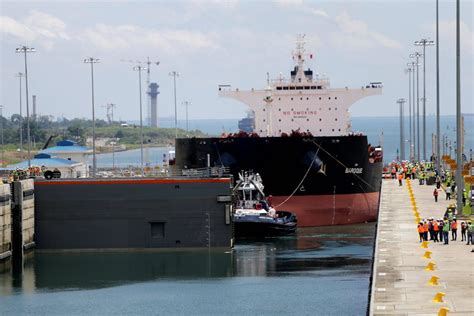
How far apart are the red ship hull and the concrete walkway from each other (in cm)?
937

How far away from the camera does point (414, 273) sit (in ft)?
121

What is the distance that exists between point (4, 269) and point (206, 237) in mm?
8234

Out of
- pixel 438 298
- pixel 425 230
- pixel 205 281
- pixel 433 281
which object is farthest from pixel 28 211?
pixel 438 298

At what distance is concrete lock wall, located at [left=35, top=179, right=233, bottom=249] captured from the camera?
54.2 m

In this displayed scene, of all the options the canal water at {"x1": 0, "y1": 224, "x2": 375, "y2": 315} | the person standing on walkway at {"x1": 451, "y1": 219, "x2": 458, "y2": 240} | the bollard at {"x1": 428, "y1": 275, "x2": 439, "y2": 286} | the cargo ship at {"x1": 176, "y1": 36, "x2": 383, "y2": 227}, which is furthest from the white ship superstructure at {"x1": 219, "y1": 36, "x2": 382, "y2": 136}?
the bollard at {"x1": 428, "y1": 275, "x2": 439, "y2": 286}

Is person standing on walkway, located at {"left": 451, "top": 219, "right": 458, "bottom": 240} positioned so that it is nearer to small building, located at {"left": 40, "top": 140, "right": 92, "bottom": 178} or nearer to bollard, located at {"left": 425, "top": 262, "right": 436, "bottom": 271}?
bollard, located at {"left": 425, "top": 262, "right": 436, "bottom": 271}

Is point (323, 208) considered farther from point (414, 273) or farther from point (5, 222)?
point (414, 273)

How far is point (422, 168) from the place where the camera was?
9400 centimetres

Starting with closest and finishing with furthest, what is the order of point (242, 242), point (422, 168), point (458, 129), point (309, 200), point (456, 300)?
point (456, 300) → point (458, 129) → point (242, 242) → point (309, 200) → point (422, 168)

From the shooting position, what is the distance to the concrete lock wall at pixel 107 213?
178 feet

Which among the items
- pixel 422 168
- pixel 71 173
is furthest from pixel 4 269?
pixel 422 168

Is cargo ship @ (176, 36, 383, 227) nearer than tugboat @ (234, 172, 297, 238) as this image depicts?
No

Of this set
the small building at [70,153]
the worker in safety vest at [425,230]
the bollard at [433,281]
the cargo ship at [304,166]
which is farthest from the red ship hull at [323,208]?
the small building at [70,153]

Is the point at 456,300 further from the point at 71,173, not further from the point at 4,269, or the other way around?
the point at 71,173
